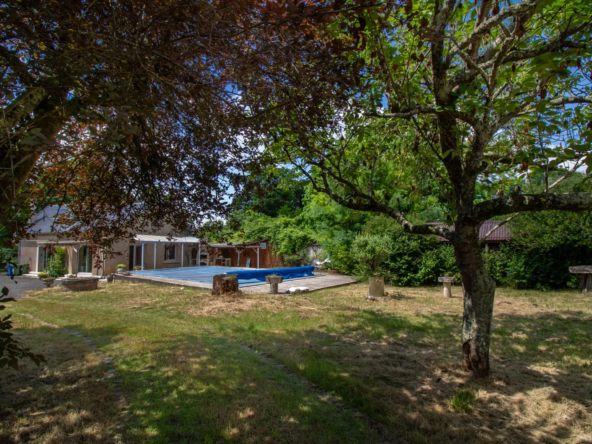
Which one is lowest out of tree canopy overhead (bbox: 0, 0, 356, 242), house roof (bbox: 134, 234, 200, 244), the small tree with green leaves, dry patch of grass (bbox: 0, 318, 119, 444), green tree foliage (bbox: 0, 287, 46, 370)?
dry patch of grass (bbox: 0, 318, 119, 444)

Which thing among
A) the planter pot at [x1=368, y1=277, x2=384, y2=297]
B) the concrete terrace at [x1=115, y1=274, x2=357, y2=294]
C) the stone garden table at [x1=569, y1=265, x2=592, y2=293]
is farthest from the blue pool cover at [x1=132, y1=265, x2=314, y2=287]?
the stone garden table at [x1=569, y1=265, x2=592, y2=293]

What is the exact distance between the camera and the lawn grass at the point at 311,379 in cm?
334

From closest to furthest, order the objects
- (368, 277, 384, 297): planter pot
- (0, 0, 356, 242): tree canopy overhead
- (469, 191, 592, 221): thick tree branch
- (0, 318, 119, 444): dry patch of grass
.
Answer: (0, 0, 356, 242): tree canopy overhead < (0, 318, 119, 444): dry patch of grass < (469, 191, 592, 221): thick tree branch < (368, 277, 384, 297): planter pot

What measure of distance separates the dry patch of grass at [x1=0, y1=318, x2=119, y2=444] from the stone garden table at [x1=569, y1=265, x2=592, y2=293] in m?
16.0

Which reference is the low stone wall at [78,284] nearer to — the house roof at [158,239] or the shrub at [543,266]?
the house roof at [158,239]

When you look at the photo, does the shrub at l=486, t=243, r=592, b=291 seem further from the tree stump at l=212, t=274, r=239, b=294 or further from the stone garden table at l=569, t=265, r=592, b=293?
the tree stump at l=212, t=274, r=239, b=294

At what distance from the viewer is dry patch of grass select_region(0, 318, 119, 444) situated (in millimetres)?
3123

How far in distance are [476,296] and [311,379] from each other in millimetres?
2525

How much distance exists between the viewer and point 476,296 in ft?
15.2

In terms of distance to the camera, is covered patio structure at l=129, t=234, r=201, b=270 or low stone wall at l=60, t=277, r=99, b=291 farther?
covered patio structure at l=129, t=234, r=201, b=270

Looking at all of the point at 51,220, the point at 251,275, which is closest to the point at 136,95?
the point at 51,220

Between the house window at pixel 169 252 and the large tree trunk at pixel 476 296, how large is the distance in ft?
80.1

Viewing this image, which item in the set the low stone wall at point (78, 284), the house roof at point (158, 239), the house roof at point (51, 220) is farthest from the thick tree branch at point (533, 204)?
the house roof at point (158, 239)

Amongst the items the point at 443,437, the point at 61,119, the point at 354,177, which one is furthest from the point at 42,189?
the point at 443,437
